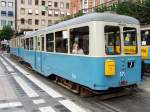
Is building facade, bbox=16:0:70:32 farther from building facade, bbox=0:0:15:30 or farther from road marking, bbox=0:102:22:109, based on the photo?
road marking, bbox=0:102:22:109

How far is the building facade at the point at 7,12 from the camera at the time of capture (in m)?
92.5

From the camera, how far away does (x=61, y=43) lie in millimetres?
13062

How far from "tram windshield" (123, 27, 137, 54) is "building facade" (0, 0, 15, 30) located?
275ft

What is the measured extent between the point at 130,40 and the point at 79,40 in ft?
5.51

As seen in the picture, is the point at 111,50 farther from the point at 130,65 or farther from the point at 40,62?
the point at 40,62

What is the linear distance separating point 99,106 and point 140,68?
2.11 metres

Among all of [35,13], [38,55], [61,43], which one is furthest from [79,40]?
[35,13]

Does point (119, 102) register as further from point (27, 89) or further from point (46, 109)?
point (27, 89)

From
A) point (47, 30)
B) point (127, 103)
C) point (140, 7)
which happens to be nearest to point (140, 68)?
point (127, 103)

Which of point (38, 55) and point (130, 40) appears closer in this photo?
point (130, 40)

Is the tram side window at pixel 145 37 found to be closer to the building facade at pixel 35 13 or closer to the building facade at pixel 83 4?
the building facade at pixel 83 4

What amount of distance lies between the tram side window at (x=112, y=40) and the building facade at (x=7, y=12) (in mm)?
84180

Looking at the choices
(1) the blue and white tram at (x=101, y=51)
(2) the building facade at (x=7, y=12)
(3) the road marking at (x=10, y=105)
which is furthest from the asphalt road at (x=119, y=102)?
(2) the building facade at (x=7, y=12)

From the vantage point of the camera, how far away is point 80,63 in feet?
36.3
